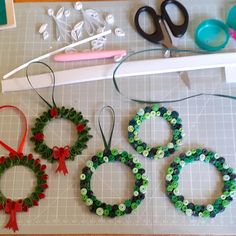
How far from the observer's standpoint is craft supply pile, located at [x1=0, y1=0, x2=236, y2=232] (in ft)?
2.56

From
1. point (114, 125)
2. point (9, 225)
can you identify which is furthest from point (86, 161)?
point (9, 225)

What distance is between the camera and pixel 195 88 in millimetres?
874

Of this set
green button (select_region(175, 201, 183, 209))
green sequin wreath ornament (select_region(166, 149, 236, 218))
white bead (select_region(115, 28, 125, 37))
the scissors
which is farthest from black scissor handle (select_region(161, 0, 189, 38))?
green button (select_region(175, 201, 183, 209))

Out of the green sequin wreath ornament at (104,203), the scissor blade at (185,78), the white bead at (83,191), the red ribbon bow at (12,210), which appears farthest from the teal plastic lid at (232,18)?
the red ribbon bow at (12,210)

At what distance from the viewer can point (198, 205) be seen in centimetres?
77

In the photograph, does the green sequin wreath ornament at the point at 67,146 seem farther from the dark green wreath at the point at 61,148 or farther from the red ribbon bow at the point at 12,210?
the red ribbon bow at the point at 12,210

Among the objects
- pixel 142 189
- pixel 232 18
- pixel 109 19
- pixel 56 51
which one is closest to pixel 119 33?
pixel 109 19

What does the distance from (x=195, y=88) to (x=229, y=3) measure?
9.9 inches

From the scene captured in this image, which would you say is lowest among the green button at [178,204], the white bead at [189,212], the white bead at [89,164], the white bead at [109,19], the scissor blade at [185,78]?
the white bead at [189,212]

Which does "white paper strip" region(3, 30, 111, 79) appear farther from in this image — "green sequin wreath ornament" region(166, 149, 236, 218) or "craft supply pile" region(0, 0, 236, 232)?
"green sequin wreath ornament" region(166, 149, 236, 218)

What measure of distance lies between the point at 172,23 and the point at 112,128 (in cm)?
29

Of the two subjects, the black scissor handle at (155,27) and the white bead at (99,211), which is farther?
the black scissor handle at (155,27)

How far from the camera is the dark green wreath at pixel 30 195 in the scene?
787 mm

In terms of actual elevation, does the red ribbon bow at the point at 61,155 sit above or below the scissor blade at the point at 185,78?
below
